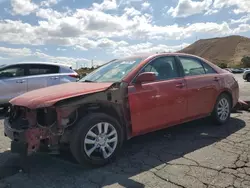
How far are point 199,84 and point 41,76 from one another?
5397mm

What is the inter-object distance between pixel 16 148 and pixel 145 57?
257 centimetres

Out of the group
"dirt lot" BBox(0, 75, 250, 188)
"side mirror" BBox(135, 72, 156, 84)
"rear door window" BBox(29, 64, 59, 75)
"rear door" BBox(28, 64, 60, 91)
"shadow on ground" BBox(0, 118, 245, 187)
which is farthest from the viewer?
"rear door window" BBox(29, 64, 59, 75)

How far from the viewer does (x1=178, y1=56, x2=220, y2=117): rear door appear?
5230 millimetres

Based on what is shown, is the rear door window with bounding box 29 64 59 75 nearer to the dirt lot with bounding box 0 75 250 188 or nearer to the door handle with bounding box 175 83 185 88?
the dirt lot with bounding box 0 75 250 188

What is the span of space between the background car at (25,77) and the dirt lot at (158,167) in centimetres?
339

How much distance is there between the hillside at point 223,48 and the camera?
125062 millimetres

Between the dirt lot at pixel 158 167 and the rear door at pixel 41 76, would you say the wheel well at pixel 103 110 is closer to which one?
the dirt lot at pixel 158 167

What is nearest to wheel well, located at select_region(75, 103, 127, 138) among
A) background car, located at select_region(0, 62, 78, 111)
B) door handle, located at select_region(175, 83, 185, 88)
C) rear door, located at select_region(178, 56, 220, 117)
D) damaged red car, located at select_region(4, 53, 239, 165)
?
damaged red car, located at select_region(4, 53, 239, 165)

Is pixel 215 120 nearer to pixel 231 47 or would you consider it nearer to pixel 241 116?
pixel 241 116

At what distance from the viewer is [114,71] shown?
15.9ft

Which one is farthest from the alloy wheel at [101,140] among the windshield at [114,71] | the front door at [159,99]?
the windshield at [114,71]

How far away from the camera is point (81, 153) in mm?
3713

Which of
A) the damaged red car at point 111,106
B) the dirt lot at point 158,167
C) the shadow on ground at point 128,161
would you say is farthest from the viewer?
the damaged red car at point 111,106

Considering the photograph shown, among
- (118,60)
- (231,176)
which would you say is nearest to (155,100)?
(118,60)
